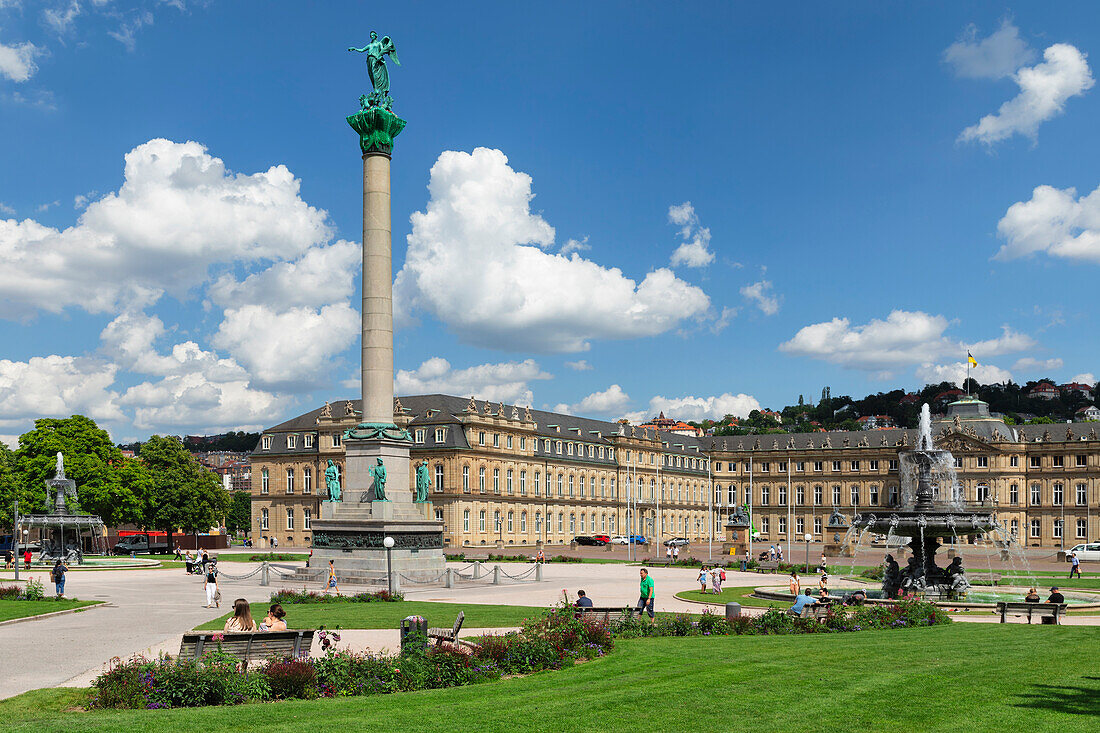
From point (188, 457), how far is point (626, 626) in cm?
9140

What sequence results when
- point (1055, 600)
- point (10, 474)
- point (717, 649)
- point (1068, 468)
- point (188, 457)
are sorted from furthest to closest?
point (1068, 468), point (188, 457), point (10, 474), point (1055, 600), point (717, 649)

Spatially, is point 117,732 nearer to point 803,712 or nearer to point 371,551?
point 803,712

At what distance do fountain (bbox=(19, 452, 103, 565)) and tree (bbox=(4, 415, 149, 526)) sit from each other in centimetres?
1489

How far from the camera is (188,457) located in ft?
352

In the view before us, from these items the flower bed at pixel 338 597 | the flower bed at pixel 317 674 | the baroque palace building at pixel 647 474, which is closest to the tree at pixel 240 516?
the baroque palace building at pixel 647 474

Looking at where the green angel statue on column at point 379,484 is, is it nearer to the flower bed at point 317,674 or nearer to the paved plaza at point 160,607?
the paved plaza at point 160,607

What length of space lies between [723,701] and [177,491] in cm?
9421

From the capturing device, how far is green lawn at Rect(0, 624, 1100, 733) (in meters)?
14.4

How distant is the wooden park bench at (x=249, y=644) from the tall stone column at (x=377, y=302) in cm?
3217

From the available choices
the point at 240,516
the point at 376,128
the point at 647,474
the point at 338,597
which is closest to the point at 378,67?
the point at 376,128

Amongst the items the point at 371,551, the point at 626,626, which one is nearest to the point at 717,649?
the point at 626,626

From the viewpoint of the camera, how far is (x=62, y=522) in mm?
66188

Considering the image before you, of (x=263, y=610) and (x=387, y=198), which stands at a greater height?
(x=387, y=198)

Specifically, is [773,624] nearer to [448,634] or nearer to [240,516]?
[448,634]
